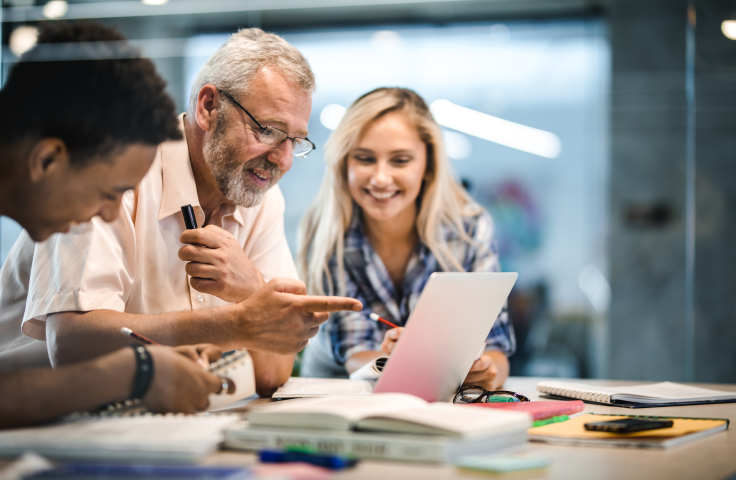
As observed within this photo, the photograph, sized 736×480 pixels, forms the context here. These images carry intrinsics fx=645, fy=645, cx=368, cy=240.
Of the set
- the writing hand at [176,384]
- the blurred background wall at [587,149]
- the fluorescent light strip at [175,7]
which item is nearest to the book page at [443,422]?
the writing hand at [176,384]

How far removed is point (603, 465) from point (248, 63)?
1198 mm

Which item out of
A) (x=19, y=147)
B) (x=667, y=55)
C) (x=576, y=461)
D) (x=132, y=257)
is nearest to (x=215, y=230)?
(x=132, y=257)

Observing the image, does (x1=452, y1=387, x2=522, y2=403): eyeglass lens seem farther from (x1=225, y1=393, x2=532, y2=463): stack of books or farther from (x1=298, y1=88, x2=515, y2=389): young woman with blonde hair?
(x1=298, y1=88, x2=515, y2=389): young woman with blonde hair

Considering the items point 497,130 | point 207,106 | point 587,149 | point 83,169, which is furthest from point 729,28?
point 83,169

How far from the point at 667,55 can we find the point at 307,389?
325cm

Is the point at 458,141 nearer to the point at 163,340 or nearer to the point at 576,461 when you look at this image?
the point at 163,340

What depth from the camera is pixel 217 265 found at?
1.40m

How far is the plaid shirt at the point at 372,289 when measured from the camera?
202 cm

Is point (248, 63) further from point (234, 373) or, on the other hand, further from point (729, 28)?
point (729, 28)

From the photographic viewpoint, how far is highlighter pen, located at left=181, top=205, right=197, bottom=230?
4.74ft

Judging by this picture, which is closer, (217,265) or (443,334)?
(443,334)

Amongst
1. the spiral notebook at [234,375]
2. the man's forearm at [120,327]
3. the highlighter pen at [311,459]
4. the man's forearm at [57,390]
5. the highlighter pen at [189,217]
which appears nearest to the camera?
the highlighter pen at [311,459]

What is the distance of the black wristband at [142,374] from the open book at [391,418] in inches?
6.8

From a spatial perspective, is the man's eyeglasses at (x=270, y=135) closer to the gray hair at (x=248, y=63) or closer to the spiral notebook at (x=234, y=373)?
the gray hair at (x=248, y=63)
